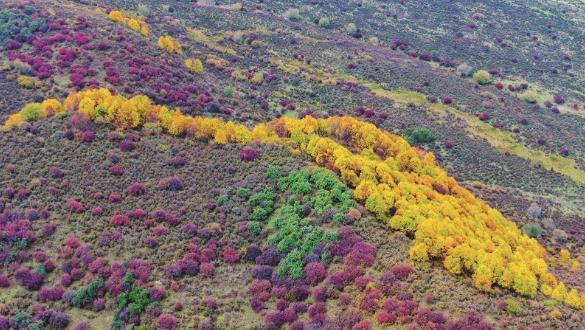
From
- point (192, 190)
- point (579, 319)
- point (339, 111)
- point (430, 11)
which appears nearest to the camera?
point (579, 319)

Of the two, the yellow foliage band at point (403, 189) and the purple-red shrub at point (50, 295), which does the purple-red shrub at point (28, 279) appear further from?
the yellow foliage band at point (403, 189)

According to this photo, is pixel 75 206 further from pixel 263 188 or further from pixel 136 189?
pixel 263 188

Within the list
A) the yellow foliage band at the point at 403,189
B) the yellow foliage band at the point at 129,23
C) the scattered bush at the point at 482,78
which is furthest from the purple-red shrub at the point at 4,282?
the scattered bush at the point at 482,78

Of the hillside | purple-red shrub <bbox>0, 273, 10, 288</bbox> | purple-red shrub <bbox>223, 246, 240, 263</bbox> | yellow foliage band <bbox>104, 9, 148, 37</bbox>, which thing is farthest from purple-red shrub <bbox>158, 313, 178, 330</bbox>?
yellow foliage band <bbox>104, 9, 148, 37</bbox>

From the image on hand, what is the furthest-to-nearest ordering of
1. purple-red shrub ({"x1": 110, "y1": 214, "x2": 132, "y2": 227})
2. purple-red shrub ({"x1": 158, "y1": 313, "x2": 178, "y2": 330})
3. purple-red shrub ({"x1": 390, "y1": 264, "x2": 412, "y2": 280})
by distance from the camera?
purple-red shrub ({"x1": 110, "y1": 214, "x2": 132, "y2": 227})
purple-red shrub ({"x1": 390, "y1": 264, "x2": 412, "y2": 280})
purple-red shrub ({"x1": 158, "y1": 313, "x2": 178, "y2": 330})

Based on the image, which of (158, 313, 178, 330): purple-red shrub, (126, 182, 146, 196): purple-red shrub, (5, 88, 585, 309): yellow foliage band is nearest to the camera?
(158, 313, 178, 330): purple-red shrub

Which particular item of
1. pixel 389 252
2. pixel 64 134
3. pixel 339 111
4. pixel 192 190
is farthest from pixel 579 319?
pixel 339 111

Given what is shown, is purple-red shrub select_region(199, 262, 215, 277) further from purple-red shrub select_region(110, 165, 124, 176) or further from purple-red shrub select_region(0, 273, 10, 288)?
purple-red shrub select_region(110, 165, 124, 176)

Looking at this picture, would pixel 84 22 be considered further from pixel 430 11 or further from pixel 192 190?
pixel 430 11
